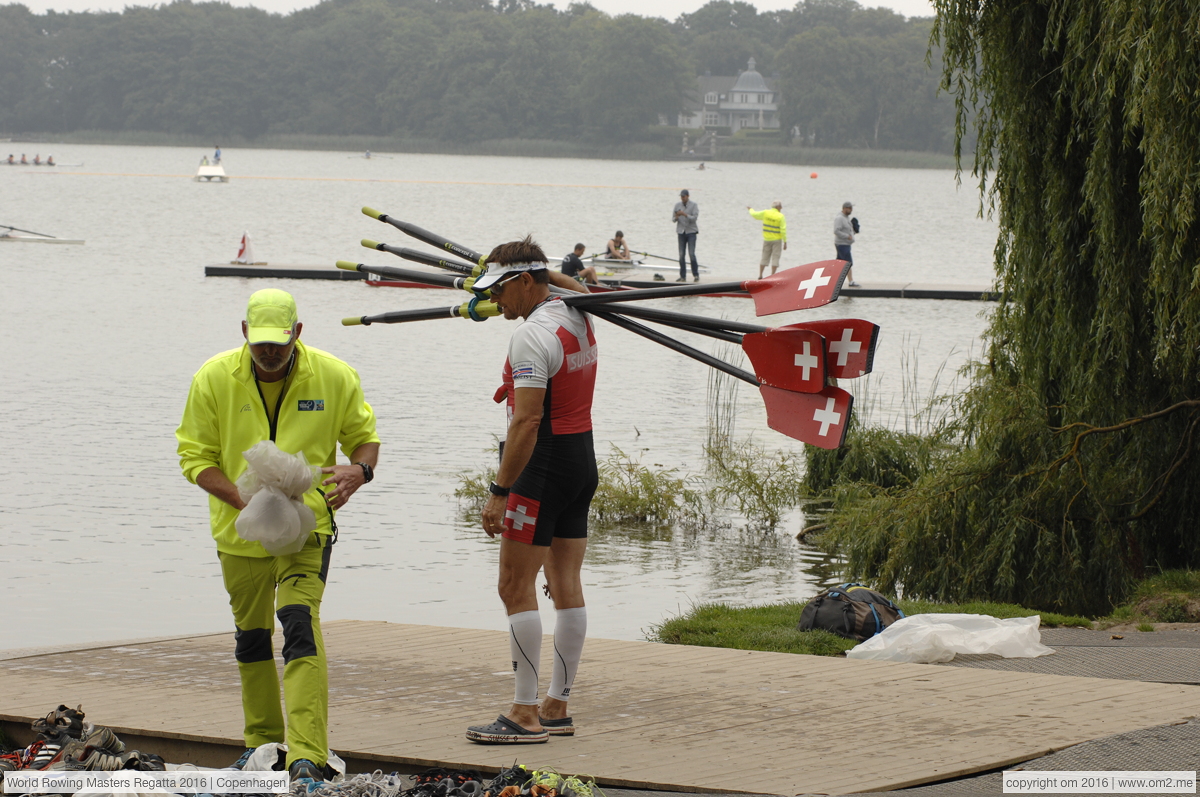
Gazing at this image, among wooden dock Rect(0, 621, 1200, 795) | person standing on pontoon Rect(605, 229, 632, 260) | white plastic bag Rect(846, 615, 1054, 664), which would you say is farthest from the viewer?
person standing on pontoon Rect(605, 229, 632, 260)

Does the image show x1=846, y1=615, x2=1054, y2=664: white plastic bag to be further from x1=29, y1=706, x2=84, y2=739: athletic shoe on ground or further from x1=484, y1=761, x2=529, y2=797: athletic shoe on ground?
x1=29, y1=706, x2=84, y2=739: athletic shoe on ground

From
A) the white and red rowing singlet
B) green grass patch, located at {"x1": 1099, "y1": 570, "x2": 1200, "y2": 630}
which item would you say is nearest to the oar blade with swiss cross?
the white and red rowing singlet

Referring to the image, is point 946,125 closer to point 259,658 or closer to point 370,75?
point 370,75

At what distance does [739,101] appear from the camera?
192500 millimetres

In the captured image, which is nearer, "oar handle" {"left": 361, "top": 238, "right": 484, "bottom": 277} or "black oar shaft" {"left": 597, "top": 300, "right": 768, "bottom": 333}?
"black oar shaft" {"left": 597, "top": 300, "right": 768, "bottom": 333}

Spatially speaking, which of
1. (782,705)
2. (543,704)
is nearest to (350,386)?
(543,704)

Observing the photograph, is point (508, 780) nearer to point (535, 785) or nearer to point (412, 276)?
point (535, 785)

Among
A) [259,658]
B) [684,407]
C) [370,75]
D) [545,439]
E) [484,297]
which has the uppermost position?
[370,75]

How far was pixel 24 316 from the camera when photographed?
30000 mm

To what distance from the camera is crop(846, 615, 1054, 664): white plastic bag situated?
743cm

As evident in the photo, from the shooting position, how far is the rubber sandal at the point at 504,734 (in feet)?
18.0

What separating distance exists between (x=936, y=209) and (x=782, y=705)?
90.0 m

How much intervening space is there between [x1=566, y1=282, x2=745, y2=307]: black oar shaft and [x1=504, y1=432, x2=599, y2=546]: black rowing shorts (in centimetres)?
55

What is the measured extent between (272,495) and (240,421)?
0.41 meters
